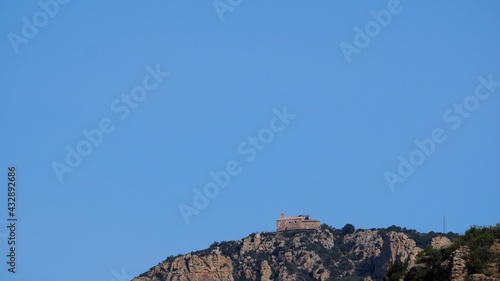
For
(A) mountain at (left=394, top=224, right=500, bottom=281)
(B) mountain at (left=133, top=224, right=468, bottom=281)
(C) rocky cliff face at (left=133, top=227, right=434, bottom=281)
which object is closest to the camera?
(A) mountain at (left=394, top=224, right=500, bottom=281)

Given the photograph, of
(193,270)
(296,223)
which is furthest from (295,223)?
(193,270)

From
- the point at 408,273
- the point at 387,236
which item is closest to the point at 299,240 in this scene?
the point at 387,236

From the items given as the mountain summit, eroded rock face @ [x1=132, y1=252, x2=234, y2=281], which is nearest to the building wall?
the mountain summit

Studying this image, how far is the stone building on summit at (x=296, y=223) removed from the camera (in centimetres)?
16750

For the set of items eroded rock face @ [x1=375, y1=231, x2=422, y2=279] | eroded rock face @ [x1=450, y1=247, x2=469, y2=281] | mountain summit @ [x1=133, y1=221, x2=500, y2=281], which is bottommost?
eroded rock face @ [x1=450, y1=247, x2=469, y2=281]

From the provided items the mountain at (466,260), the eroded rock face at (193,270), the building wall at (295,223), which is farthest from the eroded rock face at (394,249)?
the mountain at (466,260)

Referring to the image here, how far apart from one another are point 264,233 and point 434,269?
414ft

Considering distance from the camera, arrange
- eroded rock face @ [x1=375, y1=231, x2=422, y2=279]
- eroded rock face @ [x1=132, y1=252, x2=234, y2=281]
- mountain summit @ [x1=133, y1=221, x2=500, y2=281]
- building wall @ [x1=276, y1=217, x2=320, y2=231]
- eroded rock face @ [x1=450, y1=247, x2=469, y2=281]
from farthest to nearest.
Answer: building wall @ [x1=276, y1=217, x2=320, y2=231]
eroded rock face @ [x1=132, y1=252, x2=234, y2=281]
mountain summit @ [x1=133, y1=221, x2=500, y2=281]
eroded rock face @ [x1=375, y1=231, x2=422, y2=279]
eroded rock face @ [x1=450, y1=247, x2=469, y2=281]

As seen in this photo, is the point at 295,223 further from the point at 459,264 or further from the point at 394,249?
the point at 459,264

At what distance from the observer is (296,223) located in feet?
555

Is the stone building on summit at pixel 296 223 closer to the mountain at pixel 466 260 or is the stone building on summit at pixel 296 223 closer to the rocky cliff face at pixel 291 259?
the rocky cliff face at pixel 291 259

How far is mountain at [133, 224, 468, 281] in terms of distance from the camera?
463ft

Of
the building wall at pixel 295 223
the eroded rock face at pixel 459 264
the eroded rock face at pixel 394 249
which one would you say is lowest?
the eroded rock face at pixel 459 264

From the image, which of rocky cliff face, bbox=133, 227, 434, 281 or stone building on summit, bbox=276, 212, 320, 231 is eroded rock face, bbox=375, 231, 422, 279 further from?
stone building on summit, bbox=276, 212, 320, 231
